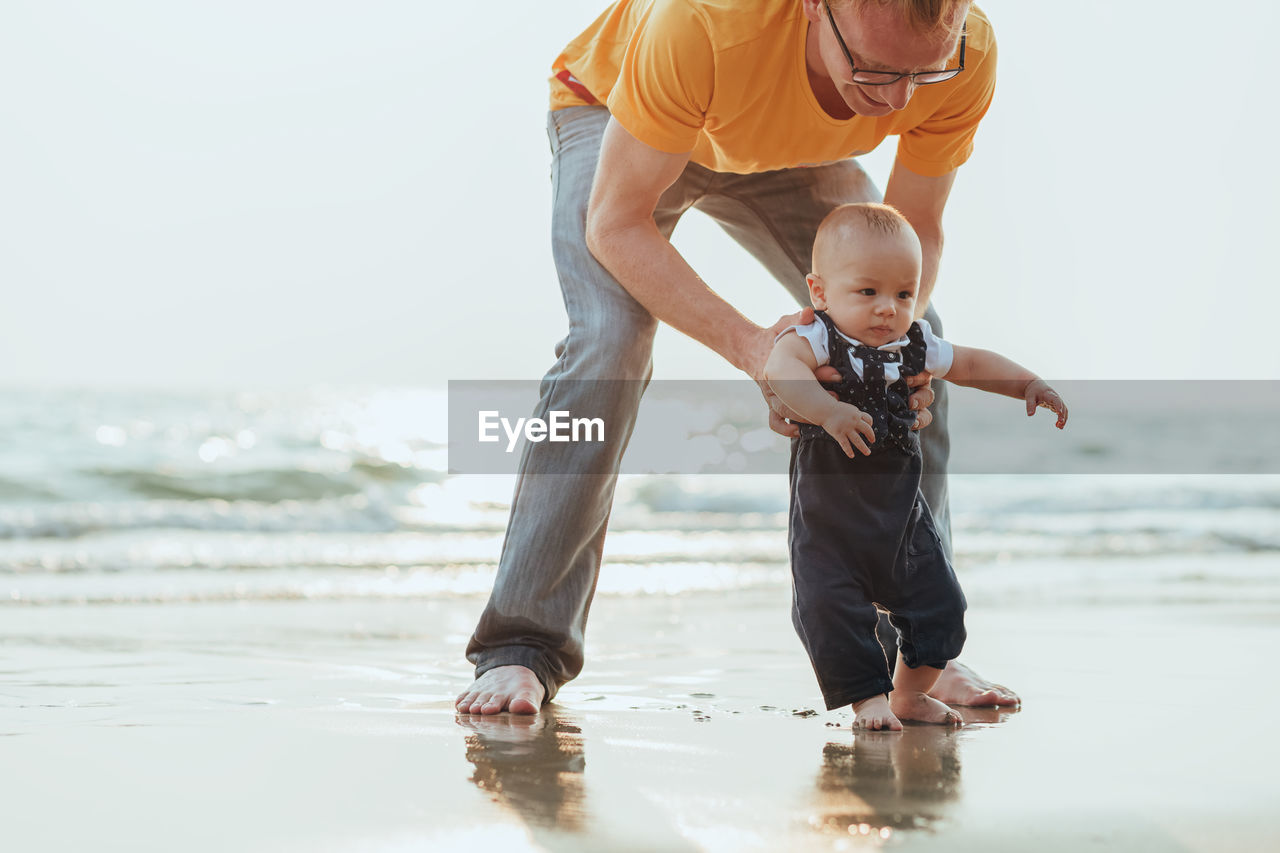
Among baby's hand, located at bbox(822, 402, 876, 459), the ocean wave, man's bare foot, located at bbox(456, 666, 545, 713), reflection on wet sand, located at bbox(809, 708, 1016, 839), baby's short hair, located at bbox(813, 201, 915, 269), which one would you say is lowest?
reflection on wet sand, located at bbox(809, 708, 1016, 839)

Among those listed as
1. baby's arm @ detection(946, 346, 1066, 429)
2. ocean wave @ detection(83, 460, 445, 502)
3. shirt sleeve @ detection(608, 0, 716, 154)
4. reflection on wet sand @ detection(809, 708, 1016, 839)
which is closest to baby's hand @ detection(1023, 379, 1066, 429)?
baby's arm @ detection(946, 346, 1066, 429)

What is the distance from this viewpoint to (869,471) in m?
1.93

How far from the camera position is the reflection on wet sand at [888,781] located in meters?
1.34

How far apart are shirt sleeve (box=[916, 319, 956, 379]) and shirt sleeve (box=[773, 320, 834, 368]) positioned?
0.20 meters

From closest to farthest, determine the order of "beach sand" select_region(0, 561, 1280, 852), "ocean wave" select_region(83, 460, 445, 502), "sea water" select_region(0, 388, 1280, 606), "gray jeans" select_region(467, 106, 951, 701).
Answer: "beach sand" select_region(0, 561, 1280, 852)
"gray jeans" select_region(467, 106, 951, 701)
"sea water" select_region(0, 388, 1280, 606)
"ocean wave" select_region(83, 460, 445, 502)

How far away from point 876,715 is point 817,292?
2.40 ft

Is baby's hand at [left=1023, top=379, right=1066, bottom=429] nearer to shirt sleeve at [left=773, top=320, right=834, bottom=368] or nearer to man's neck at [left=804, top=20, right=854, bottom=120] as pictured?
shirt sleeve at [left=773, top=320, right=834, bottom=368]

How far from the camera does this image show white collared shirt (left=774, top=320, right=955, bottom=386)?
74.0 inches

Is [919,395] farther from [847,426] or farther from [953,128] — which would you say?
[953,128]

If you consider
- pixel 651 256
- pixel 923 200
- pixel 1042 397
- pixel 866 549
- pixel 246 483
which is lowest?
pixel 866 549

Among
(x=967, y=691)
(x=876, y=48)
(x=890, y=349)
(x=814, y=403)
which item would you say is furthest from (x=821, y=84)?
(x=967, y=691)

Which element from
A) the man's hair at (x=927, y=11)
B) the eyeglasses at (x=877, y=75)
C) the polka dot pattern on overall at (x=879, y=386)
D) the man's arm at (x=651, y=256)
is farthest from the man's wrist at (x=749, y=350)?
the man's hair at (x=927, y=11)

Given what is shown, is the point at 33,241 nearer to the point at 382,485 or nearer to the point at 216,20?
the point at 216,20

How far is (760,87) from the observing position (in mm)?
1945
